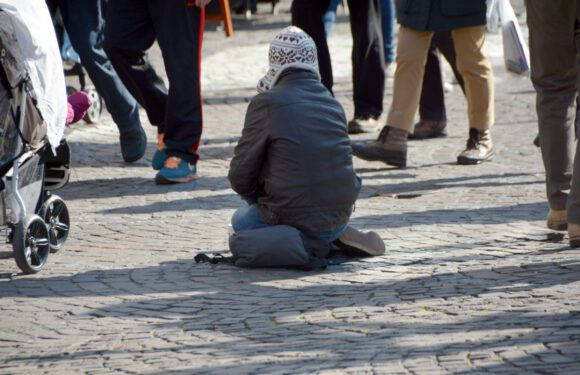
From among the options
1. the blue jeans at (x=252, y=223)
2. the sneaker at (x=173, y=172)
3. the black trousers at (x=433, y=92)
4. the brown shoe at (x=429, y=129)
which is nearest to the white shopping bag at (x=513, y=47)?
the black trousers at (x=433, y=92)

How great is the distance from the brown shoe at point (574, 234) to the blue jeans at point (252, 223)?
1114 mm

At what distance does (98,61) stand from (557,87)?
360 centimetres

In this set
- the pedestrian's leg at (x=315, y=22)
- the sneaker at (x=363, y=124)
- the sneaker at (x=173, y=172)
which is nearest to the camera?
the sneaker at (x=173, y=172)

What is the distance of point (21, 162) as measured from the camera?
6.78 metres

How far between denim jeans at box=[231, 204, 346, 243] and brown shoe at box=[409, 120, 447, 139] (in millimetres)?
4098

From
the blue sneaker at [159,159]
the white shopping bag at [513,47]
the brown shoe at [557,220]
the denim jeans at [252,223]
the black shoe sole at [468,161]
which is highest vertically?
the white shopping bag at [513,47]

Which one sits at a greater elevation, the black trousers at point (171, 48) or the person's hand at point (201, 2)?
the person's hand at point (201, 2)

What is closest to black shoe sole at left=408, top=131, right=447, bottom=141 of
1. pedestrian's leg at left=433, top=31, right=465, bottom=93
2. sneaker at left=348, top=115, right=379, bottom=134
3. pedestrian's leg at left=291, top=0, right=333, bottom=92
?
sneaker at left=348, top=115, right=379, bottom=134

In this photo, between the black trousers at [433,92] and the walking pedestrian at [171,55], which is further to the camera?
the black trousers at [433,92]

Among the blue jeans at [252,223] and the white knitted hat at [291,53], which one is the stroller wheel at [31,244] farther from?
the white knitted hat at [291,53]

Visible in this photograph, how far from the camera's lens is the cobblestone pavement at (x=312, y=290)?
17.0ft

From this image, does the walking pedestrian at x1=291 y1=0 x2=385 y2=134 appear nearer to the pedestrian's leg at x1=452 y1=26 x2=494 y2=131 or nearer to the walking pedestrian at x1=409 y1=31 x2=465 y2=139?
the walking pedestrian at x1=409 y1=31 x2=465 y2=139

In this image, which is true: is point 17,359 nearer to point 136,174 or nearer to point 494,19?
point 136,174

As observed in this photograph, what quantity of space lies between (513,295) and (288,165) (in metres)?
1.38
